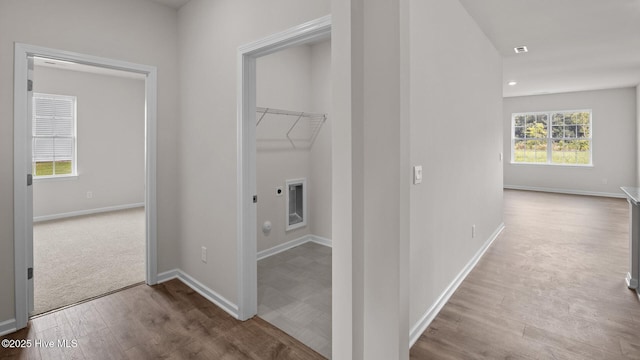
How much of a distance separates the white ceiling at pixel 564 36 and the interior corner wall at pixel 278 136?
6.48 ft

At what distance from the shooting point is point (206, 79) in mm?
2652

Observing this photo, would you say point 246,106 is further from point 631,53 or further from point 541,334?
point 631,53

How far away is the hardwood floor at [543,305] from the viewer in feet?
6.45

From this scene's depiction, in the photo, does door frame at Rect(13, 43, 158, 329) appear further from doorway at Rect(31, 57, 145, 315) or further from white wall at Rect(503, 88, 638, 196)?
white wall at Rect(503, 88, 638, 196)

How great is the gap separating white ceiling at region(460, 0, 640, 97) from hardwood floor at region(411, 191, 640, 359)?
2501mm

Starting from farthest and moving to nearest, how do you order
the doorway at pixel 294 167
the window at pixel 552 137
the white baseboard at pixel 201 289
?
1. the window at pixel 552 137
2. the doorway at pixel 294 167
3. the white baseboard at pixel 201 289

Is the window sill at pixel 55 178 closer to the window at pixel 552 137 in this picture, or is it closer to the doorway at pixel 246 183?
the doorway at pixel 246 183

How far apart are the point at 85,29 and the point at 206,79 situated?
3.19ft

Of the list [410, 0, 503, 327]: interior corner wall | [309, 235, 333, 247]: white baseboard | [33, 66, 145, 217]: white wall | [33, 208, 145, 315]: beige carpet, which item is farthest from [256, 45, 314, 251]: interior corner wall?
[33, 66, 145, 217]: white wall

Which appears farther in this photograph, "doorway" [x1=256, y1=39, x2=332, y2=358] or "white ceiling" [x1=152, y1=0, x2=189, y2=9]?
"doorway" [x1=256, y1=39, x2=332, y2=358]

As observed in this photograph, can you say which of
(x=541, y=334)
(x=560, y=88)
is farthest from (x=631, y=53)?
(x=541, y=334)

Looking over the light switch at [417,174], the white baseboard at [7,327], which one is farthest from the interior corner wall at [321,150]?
the white baseboard at [7,327]

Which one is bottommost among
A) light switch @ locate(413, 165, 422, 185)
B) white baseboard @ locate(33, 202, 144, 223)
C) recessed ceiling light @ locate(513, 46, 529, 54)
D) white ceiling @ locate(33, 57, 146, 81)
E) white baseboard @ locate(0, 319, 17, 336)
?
white baseboard @ locate(0, 319, 17, 336)

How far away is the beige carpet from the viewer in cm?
276
